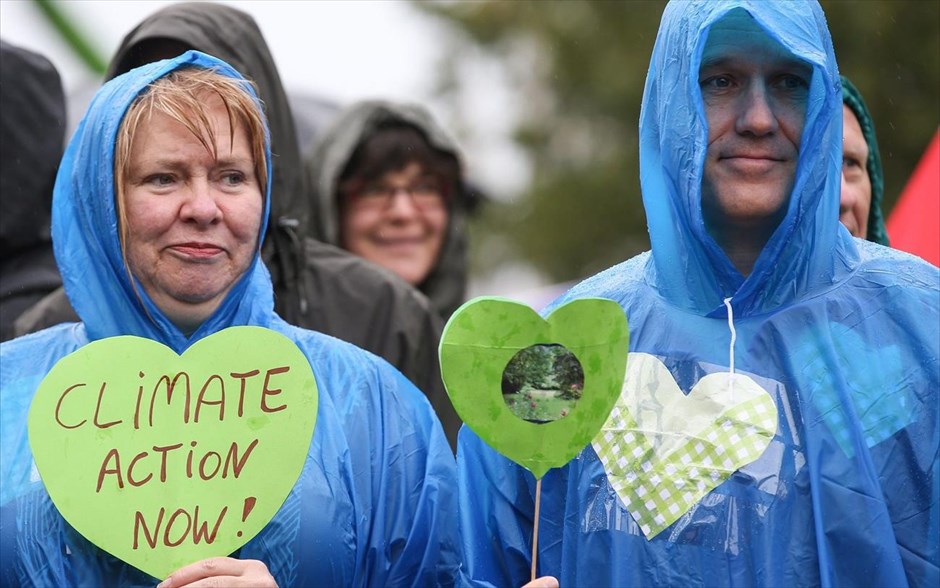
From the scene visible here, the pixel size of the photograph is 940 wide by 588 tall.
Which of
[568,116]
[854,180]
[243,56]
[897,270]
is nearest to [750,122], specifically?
[897,270]

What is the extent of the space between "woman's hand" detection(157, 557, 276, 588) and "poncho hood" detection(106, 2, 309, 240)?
1.71m

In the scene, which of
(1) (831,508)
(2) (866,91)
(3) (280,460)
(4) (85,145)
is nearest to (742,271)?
(1) (831,508)

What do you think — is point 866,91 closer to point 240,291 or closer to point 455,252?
point 455,252

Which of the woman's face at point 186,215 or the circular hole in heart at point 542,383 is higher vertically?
the woman's face at point 186,215

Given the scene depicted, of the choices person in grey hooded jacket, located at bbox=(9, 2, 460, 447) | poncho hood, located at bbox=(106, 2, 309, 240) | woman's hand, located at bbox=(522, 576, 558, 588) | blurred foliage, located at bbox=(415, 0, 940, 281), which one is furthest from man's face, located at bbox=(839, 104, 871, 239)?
blurred foliage, located at bbox=(415, 0, 940, 281)

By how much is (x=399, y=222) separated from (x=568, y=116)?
876 centimetres

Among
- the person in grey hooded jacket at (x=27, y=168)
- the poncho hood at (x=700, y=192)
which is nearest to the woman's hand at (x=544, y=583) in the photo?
the poncho hood at (x=700, y=192)

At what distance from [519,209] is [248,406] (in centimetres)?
1156

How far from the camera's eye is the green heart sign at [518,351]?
120 inches

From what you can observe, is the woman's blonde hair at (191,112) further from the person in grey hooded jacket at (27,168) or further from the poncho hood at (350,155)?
the poncho hood at (350,155)

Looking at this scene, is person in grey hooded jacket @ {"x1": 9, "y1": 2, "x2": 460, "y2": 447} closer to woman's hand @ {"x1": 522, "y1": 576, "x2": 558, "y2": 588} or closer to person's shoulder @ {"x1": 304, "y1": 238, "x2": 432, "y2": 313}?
person's shoulder @ {"x1": 304, "y1": 238, "x2": 432, "y2": 313}

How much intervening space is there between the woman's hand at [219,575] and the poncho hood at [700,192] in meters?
0.94

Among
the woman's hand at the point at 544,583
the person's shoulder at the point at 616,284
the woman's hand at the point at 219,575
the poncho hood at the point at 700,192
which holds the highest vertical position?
the poncho hood at the point at 700,192

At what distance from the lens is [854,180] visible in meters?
4.58
